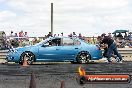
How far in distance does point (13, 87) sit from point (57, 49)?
980 cm

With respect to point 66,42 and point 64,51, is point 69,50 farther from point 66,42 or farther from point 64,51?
point 66,42

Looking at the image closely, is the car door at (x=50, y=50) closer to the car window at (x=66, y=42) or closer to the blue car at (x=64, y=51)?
the blue car at (x=64, y=51)

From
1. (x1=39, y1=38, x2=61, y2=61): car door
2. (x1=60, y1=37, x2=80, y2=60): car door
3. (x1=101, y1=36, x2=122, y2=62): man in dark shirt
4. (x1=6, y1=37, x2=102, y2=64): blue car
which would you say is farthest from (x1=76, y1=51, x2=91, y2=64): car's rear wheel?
(x1=101, y1=36, x2=122, y2=62): man in dark shirt

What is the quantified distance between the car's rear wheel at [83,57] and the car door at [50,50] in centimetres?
98

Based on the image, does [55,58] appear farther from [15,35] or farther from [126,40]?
[126,40]

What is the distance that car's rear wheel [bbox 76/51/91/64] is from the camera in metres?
21.5

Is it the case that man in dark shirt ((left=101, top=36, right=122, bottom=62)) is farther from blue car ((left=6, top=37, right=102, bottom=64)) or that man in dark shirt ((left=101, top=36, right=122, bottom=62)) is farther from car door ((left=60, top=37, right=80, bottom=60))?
car door ((left=60, top=37, right=80, bottom=60))

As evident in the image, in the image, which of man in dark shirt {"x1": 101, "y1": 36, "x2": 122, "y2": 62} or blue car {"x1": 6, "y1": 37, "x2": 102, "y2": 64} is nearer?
blue car {"x1": 6, "y1": 37, "x2": 102, "y2": 64}

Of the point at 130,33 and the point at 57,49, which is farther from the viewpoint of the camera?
the point at 130,33

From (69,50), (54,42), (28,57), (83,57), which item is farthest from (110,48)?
(28,57)

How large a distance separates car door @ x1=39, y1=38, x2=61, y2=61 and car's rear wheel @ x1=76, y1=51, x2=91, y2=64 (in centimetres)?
98

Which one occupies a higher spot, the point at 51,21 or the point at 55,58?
the point at 51,21

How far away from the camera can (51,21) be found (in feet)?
78.4

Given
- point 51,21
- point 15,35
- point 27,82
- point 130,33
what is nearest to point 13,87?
point 27,82
